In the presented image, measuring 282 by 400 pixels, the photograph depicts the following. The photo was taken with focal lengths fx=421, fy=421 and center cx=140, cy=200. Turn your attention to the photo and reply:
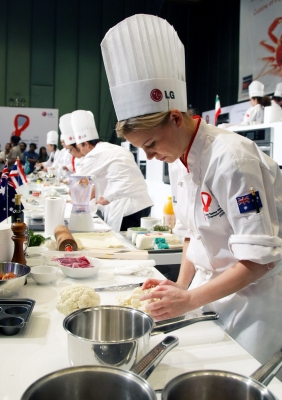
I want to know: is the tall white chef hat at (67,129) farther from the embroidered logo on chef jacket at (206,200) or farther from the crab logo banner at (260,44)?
the embroidered logo on chef jacket at (206,200)

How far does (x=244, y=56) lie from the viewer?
8.31m

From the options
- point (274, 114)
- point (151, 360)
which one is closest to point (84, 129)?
point (274, 114)

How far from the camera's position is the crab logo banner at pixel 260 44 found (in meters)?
7.36

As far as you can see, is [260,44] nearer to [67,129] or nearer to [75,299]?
[67,129]

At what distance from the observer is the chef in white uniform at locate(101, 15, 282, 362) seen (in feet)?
3.59

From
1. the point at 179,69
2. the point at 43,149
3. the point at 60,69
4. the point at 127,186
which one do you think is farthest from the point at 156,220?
the point at 60,69

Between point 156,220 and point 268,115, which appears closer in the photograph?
point 156,220

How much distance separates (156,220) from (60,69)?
8.83 m

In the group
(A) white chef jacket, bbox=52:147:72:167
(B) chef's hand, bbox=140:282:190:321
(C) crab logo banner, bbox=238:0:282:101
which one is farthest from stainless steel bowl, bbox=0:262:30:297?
(C) crab logo banner, bbox=238:0:282:101

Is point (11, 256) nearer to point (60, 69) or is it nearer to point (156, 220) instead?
point (156, 220)

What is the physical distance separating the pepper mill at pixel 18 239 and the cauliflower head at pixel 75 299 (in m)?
0.41

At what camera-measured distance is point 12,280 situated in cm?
125

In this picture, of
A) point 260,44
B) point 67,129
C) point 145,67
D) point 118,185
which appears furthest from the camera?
point 260,44

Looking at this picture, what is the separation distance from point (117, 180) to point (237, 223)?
2.65 meters
